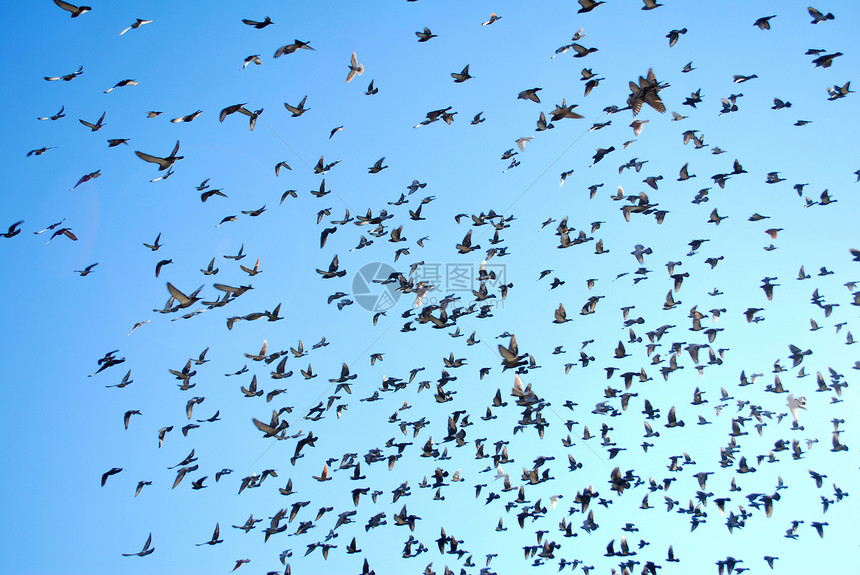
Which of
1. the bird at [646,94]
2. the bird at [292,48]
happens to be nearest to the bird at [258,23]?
the bird at [292,48]

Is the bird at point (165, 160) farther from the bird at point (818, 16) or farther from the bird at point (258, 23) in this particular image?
the bird at point (818, 16)

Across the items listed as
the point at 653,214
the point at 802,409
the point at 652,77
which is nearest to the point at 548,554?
Answer: the point at 802,409

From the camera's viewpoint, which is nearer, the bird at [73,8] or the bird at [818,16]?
the bird at [73,8]

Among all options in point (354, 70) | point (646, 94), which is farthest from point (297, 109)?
point (646, 94)

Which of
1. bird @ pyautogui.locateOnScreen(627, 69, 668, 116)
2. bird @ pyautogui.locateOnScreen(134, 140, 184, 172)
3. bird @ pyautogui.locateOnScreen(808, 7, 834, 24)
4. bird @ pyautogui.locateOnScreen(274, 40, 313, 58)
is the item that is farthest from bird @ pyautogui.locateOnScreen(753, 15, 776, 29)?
bird @ pyautogui.locateOnScreen(134, 140, 184, 172)

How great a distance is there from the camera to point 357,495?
32344mm

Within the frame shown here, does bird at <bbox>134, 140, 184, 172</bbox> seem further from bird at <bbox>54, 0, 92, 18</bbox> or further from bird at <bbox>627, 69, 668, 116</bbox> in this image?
bird at <bbox>627, 69, 668, 116</bbox>

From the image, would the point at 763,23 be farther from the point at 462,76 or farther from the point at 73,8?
the point at 73,8

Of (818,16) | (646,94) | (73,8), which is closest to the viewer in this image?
(646,94)

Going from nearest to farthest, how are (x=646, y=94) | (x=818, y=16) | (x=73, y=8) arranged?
(x=646, y=94)
(x=73, y=8)
(x=818, y=16)

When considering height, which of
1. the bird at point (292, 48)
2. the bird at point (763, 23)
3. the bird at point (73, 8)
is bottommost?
the bird at point (763, 23)

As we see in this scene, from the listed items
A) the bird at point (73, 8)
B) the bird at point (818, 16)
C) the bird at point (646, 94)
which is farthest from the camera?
the bird at point (818, 16)

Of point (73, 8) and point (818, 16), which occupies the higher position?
point (73, 8)

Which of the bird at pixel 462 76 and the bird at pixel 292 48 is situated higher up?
the bird at pixel 292 48
